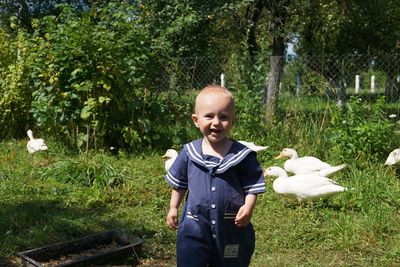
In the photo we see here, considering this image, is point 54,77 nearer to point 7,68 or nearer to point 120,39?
point 120,39

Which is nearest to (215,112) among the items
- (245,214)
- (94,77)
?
(245,214)

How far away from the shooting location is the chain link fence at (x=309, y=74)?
7.47 meters

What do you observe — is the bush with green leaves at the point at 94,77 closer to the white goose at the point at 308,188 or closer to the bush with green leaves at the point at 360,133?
the bush with green leaves at the point at 360,133

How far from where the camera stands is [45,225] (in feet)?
14.4

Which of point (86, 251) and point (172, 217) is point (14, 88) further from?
point (172, 217)

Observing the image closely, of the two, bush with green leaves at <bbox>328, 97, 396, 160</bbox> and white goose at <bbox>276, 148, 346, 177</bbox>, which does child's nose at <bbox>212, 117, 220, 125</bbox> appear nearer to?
white goose at <bbox>276, 148, 346, 177</bbox>

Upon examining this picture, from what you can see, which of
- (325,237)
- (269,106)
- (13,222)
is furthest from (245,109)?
(13,222)

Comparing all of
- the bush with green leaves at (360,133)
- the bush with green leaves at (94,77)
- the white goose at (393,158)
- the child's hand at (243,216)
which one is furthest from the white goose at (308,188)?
the bush with green leaves at (94,77)

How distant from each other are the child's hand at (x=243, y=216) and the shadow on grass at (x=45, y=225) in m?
1.76

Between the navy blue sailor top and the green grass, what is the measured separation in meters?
1.57

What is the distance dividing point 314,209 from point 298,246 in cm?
87

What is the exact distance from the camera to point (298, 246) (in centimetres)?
411

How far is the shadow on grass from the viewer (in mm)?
3998

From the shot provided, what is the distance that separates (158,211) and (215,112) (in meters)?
2.82
